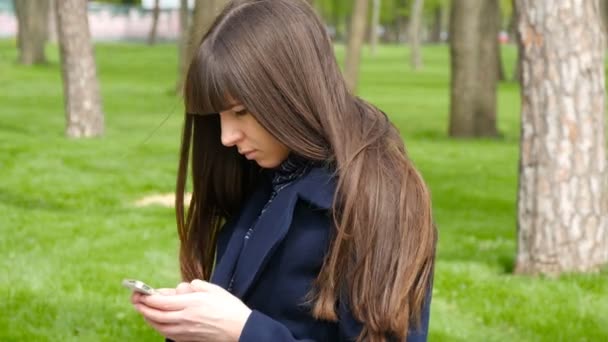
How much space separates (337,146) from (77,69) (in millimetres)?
13781

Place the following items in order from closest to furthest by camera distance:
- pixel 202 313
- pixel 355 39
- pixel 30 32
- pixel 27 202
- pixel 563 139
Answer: pixel 202 313 < pixel 563 139 < pixel 27 202 < pixel 355 39 < pixel 30 32

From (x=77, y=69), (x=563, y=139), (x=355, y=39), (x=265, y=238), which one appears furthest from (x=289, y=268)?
(x=355, y=39)

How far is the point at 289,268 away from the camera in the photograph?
2.25 meters

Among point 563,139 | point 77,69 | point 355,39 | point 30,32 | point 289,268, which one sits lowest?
point 30,32

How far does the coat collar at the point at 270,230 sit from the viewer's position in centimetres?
222

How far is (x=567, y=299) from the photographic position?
248 inches

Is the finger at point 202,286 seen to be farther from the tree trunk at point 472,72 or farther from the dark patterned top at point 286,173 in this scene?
the tree trunk at point 472,72

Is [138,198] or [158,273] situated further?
[138,198]

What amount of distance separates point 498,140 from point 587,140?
10181 mm

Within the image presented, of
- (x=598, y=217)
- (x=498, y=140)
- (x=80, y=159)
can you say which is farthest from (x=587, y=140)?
(x=498, y=140)

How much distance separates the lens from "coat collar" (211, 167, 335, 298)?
7.28 ft

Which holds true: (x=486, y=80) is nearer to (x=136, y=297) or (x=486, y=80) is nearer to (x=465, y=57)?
(x=465, y=57)

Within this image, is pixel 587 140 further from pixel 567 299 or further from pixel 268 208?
pixel 268 208

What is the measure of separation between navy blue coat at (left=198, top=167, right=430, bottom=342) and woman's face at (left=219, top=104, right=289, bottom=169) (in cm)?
8
